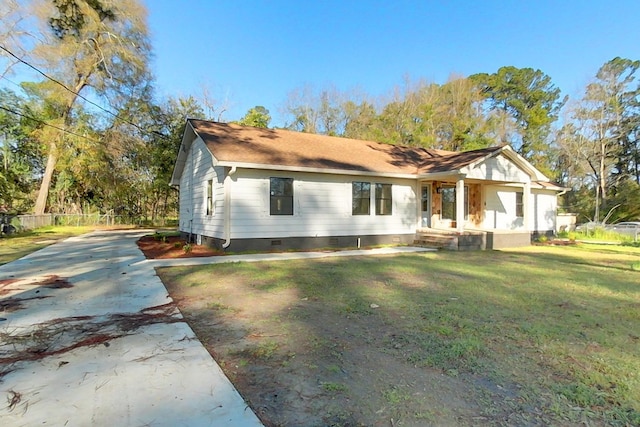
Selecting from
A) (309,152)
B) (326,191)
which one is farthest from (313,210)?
(309,152)

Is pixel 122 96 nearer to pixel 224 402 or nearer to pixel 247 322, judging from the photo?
pixel 247 322

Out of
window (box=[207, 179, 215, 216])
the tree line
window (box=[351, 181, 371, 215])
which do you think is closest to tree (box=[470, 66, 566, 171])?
the tree line

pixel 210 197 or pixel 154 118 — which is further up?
pixel 154 118

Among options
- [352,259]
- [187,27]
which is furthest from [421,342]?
[187,27]

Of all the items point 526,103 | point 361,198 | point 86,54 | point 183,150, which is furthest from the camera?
point 526,103

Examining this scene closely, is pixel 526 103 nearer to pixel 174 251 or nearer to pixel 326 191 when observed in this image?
pixel 326 191

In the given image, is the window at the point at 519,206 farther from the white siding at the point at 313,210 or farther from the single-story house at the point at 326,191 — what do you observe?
the white siding at the point at 313,210

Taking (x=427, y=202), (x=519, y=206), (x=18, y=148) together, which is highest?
(x=18, y=148)

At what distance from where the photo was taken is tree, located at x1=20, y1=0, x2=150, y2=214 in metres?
22.1

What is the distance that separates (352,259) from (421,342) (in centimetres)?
604

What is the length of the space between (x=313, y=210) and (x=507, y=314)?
25.8ft

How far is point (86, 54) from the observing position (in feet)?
77.2

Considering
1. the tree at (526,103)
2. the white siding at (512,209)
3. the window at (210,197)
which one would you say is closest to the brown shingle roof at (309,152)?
the window at (210,197)

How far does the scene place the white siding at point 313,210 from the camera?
1072cm
